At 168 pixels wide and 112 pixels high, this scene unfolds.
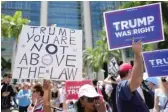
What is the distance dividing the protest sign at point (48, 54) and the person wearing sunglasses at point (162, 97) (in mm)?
1181

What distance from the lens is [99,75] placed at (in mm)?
68250

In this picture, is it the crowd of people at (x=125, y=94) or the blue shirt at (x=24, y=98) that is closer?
the crowd of people at (x=125, y=94)

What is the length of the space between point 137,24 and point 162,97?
47.6 inches

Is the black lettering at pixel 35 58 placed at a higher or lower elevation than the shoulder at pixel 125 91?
higher

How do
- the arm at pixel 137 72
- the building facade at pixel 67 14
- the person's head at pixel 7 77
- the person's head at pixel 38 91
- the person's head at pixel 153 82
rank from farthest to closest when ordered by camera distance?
the building facade at pixel 67 14 → the person's head at pixel 7 77 → the person's head at pixel 153 82 → the person's head at pixel 38 91 → the arm at pixel 137 72

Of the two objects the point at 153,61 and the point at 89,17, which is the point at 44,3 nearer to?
the point at 89,17

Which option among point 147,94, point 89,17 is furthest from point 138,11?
point 89,17

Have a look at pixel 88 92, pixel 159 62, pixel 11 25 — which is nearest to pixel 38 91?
pixel 159 62

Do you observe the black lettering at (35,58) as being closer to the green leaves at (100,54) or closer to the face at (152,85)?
the face at (152,85)

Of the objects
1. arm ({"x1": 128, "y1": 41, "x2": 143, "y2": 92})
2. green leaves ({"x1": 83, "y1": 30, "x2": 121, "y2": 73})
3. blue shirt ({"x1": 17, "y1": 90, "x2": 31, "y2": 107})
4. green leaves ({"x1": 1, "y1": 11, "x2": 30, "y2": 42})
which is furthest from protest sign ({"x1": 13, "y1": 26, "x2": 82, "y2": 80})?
green leaves ({"x1": 83, "y1": 30, "x2": 121, "y2": 73})

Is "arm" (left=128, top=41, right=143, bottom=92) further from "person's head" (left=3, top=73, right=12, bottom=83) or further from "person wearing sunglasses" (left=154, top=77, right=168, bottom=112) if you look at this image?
A: "person's head" (left=3, top=73, right=12, bottom=83)

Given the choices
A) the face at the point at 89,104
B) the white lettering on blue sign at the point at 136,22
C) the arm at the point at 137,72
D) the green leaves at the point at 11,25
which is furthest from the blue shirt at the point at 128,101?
the green leaves at the point at 11,25

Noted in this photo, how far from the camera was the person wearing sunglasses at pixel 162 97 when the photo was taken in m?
5.04

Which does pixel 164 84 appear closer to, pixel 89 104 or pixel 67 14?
pixel 89 104
